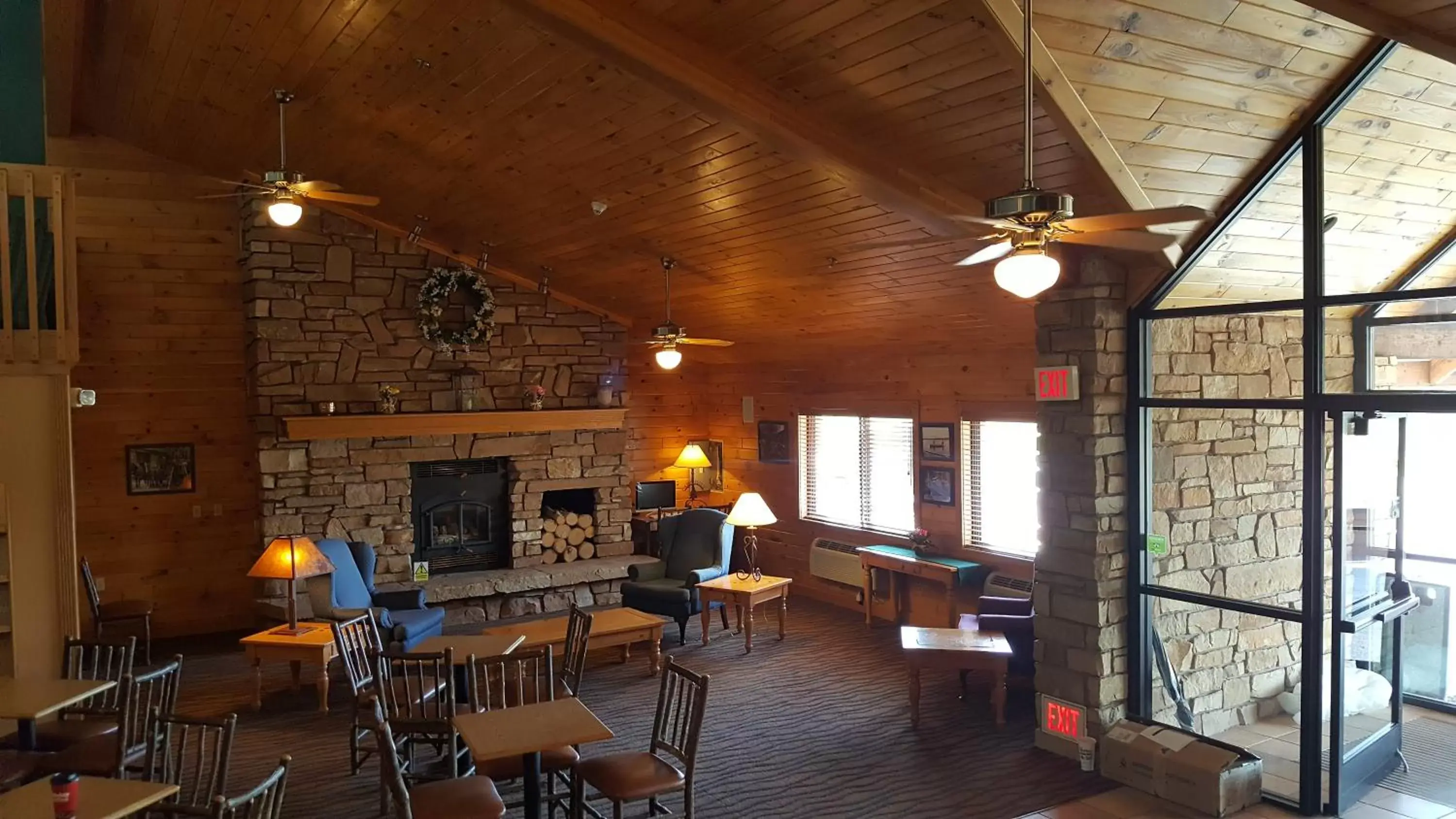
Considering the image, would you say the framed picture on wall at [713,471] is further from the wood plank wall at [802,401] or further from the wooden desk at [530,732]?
the wooden desk at [530,732]

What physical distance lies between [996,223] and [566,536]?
23.1 ft

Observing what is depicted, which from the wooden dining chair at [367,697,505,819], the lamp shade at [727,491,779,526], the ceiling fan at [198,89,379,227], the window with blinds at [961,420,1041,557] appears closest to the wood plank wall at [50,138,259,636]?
the ceiling fan at [198,89,379,227]

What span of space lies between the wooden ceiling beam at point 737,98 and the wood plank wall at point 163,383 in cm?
533

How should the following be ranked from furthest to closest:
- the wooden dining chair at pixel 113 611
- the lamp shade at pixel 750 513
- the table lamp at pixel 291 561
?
the lamp shade at pixel 750 513 < the wooden dining chair at pixel 113 611 < the table lamp at pixel 291 561

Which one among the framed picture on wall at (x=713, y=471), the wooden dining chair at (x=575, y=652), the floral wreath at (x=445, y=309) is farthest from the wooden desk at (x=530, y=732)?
the framed picture on wall at (x=713, y=471)

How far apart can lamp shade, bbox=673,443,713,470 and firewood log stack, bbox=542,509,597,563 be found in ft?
3.95

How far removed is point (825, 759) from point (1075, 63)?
12.9 ft

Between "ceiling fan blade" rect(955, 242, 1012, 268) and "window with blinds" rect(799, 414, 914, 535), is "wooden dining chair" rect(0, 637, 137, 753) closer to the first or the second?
"ceiling fan blade" rect(955, 242, 1012, 268)

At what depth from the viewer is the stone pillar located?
209 inches

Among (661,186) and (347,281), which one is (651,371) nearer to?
(347,281)

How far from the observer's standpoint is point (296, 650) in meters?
6.36

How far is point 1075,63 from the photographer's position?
12.6ft

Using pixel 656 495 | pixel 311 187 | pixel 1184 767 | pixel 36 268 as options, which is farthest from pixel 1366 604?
pixel 36 268

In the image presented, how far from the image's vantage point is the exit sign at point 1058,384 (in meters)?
5.30
